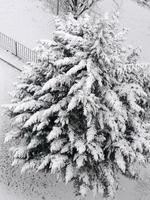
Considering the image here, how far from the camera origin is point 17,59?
1870cm

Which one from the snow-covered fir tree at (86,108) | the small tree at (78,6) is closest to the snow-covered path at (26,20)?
the small tree at (78,6)

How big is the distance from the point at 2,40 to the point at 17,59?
1924 millimetres

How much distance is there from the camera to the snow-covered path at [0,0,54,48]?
2211cm

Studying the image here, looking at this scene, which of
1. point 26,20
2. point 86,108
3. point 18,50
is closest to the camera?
point 86,108

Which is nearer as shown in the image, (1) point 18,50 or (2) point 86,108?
(2) point 86,108

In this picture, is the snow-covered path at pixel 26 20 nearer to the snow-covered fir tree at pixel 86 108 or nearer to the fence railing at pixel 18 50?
the fence railing at pixel 18 50

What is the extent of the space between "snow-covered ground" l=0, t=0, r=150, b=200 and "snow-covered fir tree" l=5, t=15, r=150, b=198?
209cm

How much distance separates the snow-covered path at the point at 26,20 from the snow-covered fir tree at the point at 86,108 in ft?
33.9

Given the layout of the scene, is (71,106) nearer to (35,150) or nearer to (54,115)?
(54,115)

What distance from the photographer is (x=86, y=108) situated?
10.3m

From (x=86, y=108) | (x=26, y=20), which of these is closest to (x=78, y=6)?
(x=26, y=20)

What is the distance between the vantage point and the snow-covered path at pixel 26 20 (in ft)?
72.5

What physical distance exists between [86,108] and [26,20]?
15.2 metres

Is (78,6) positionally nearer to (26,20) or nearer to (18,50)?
(26,20)
